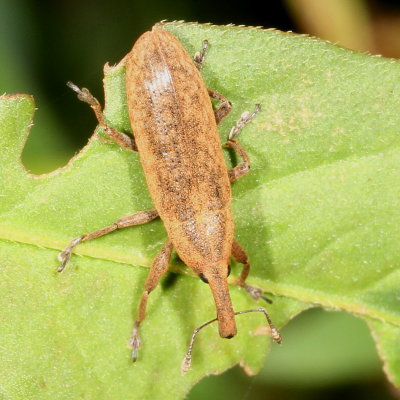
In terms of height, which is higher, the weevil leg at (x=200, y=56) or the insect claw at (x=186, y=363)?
the weevil leg at (x=200, y=56)

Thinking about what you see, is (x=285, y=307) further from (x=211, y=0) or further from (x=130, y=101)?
(x=211, y=0)

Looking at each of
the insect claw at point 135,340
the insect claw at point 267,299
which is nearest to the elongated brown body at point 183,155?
the insect claw at point 267,299

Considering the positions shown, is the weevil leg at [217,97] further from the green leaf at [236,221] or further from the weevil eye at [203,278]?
the weevil eye at [203,278]

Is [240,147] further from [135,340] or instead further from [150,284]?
[135,340]

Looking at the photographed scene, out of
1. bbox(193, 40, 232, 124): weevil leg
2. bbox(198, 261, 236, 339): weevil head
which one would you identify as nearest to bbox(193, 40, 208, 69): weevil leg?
bbox(193, 40, 232, 124): weevil leg

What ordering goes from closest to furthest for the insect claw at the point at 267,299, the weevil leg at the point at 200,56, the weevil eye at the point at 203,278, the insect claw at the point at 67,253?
the weevil leg at the point at 200,56, the insect claw at the point at 67,253, the weevil eye at the point at 203,278, the insect claw at the point at 267,299

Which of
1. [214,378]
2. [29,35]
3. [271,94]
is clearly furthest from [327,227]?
[29,35]

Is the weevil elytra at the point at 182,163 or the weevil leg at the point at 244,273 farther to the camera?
the weevil leg at the point at 244,273

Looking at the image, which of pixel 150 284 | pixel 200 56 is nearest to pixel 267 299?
pixel 150 284
